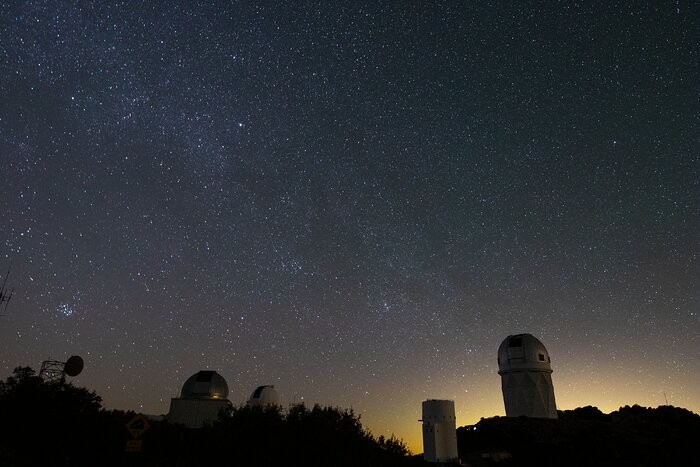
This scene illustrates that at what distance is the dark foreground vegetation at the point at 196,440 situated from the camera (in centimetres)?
2003

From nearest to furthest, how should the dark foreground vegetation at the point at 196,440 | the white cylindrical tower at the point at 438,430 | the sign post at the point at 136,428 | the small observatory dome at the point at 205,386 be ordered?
1. the sign post at the point at 136,428
2. the dark foreground vegetation at the point at 196,440
3. the white cylindrical tower at the point at 438,430
4. the small observatory dome at the point at 205,386

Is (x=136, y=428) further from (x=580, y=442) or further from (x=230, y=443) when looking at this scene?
(x=580, y=442)

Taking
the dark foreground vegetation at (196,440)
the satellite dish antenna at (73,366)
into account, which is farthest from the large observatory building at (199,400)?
the dark foreground vegetation at (196,440)

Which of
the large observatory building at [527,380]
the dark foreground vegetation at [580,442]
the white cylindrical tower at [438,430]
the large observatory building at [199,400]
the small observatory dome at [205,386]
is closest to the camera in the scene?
the white cylindrical tower at [438,430]

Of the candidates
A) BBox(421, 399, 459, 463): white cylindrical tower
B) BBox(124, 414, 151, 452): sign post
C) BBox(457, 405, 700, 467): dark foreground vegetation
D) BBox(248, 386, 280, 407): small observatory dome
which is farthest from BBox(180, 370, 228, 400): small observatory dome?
BBox(124, 414, 151, 452): sign post

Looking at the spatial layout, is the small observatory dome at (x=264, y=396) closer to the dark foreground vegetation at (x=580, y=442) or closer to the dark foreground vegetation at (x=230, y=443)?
the dark foreground vegetation at (x=580, y=442)

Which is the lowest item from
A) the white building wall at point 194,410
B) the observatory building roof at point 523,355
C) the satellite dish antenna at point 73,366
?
the white building wall at point 194,410

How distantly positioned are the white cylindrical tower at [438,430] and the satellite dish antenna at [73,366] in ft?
84.8

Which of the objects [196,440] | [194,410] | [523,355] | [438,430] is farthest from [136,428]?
[523,355]

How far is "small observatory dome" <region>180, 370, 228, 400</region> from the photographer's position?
147 feet

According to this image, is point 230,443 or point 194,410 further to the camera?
point 194,410

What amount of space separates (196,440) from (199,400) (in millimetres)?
22385

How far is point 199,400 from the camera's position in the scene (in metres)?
44.6

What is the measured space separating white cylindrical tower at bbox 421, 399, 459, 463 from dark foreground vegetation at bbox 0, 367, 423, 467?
9.82 ft
